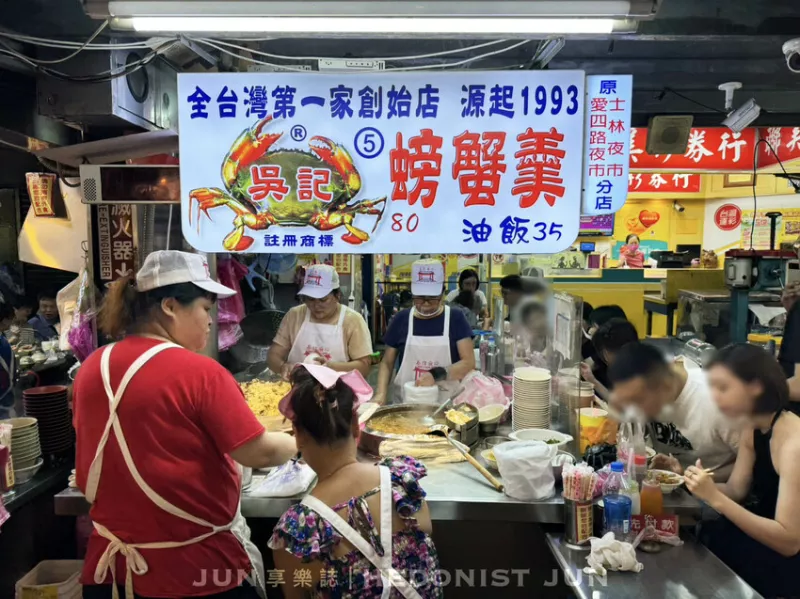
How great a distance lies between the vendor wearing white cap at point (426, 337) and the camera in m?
3.97

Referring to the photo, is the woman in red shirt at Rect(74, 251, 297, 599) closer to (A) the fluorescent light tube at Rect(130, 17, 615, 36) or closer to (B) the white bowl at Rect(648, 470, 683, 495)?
(A) the fluorescent light tube at Rect(130, 17, 615, 36)

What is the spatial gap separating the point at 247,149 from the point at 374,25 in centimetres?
87

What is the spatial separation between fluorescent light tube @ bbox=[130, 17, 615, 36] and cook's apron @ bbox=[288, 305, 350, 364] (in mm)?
2175

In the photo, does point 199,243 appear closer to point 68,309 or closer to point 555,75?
point 68,309

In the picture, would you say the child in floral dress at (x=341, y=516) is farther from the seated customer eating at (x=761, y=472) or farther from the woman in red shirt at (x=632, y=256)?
the woman in red shirt at (x=632, y=256)

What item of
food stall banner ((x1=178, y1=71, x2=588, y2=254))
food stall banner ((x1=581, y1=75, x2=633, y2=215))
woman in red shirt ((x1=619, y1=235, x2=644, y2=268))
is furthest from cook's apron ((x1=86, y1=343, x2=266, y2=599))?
woman in red shirt ((x1=619, y1=235, x2=644, y2=268))

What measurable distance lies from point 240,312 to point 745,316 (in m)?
5.11

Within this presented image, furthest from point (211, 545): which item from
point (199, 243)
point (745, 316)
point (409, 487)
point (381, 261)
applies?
point (381, 261)

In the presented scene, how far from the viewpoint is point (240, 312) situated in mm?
4027

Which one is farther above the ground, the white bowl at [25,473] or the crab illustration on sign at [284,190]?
the crab illustration on sign at [284,190]

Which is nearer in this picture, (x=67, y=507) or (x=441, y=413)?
(x=67, y=507)

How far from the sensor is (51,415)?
297cm

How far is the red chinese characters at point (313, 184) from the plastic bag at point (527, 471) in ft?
4.37

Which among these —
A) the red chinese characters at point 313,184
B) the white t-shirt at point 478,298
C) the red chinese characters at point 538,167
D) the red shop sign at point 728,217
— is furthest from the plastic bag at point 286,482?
the red shop sign at point 728,217
